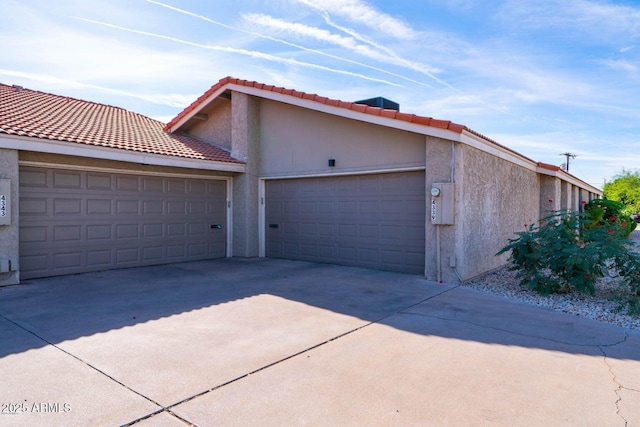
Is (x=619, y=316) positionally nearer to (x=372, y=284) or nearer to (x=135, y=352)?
(x=372, y=284)

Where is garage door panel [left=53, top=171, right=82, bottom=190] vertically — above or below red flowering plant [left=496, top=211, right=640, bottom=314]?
above

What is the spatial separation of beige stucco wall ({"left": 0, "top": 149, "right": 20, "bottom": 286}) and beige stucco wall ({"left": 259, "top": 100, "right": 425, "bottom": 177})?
596 cm

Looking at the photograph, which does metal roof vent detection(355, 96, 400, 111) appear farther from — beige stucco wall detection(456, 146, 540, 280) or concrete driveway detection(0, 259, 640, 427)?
concrete driveway detection(0, 259, 640, 427)

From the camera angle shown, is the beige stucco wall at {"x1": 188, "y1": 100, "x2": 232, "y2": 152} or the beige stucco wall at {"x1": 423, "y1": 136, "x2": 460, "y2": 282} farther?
the beige stucco wall at {"x1": 188, "y1": 100, "x2": 232, "y2": 152}

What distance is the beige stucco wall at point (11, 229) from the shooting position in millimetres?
7625

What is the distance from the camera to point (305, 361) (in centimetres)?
416

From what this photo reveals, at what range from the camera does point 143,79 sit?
11422 mm

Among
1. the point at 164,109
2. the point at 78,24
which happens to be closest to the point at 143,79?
the point at 78,24

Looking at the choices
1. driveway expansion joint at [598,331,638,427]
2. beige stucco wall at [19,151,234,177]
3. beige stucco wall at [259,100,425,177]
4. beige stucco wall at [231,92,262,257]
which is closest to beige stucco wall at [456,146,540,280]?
beige stucco wall at [259,100,425,177]

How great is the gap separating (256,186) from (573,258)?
8.24 metres

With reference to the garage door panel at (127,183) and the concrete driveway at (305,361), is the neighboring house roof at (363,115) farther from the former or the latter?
the garage door panel at (127,183)

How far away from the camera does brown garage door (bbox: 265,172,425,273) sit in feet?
30.4

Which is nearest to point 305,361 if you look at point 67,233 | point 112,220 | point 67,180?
point 67,233

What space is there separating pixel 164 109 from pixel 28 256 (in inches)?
368
